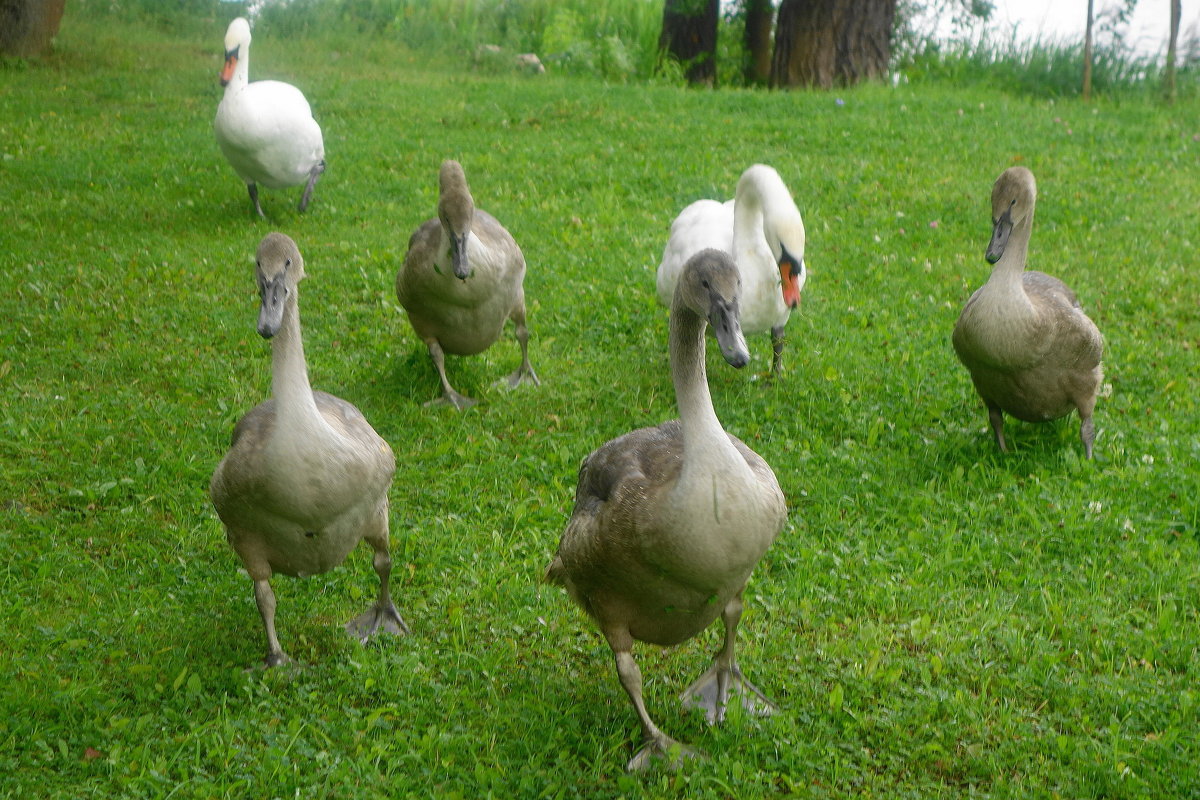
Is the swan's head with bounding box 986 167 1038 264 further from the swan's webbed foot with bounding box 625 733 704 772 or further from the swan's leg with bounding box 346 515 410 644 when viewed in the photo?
the swan's leg with bounding box 346 515 410 644

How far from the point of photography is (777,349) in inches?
285

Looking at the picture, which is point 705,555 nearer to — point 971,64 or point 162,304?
point 162,304

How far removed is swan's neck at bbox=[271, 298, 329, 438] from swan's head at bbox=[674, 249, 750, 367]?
153cm

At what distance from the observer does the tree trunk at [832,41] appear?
14.2m

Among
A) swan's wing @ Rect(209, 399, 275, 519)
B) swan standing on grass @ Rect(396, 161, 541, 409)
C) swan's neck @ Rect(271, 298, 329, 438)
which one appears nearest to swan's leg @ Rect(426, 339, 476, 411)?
swan standing on grass @ Rect(396, 161, 541, 409)

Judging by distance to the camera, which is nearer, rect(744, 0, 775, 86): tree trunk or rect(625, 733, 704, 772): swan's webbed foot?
rect(625, 733, 704, 772): swan's webbed foot

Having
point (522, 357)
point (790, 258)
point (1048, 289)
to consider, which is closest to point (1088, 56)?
point (1048, 289)

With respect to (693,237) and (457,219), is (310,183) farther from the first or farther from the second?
(693,237)

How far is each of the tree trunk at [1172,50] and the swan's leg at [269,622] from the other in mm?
12240

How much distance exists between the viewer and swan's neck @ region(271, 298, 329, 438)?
4.26 meters

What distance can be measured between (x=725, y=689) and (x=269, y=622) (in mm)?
1861

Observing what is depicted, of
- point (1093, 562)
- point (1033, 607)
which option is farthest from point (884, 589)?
point (1093, 562)

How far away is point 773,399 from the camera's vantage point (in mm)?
6949

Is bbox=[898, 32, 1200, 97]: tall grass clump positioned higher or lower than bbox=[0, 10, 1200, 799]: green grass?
higher
